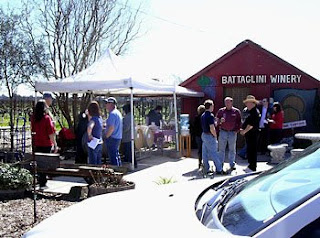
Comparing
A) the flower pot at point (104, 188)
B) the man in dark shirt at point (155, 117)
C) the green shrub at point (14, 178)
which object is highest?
the man in dark shirt at point (155, 117)

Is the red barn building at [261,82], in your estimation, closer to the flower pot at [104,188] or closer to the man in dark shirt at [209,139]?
the man in dark shirt at [209,139]

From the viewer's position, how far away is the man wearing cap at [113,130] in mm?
9828

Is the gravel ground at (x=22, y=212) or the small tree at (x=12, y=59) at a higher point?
the small tree at (x=12, y=59)

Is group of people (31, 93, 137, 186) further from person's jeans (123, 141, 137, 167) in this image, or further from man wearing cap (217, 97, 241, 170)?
man wearing cap (217, 97, 241, 170)

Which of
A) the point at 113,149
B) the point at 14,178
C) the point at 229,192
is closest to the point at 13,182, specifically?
the point at 14,178

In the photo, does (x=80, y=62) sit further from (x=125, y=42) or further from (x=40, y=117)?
(x=40, y=117)

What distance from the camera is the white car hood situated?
2.16 metres

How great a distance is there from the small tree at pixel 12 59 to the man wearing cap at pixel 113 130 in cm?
573

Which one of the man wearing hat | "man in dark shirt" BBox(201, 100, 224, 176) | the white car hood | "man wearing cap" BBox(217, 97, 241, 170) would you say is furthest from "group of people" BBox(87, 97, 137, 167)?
the white car hood

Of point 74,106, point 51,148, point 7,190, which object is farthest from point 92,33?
point 7,190

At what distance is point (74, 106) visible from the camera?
17.0 m

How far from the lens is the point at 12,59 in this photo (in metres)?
15.3

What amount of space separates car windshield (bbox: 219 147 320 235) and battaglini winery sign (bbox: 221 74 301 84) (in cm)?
1390

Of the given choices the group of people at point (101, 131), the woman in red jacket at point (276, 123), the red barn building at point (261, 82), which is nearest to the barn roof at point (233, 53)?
the red barn building at point (261, 82)
